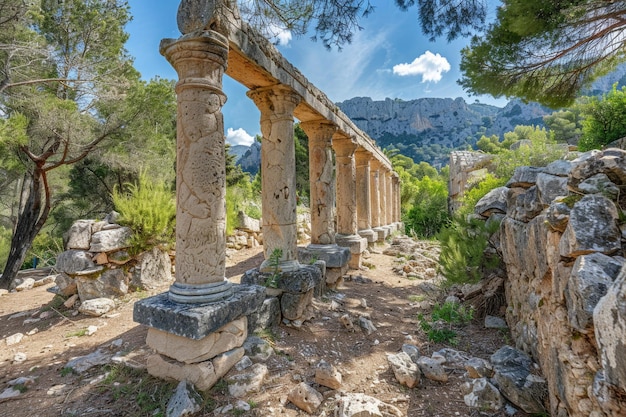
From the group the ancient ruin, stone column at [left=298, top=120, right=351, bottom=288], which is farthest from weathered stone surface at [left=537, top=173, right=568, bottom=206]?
stone column at [left=298, top=120, right=351, bottom=288]

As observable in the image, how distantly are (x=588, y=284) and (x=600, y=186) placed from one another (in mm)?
885

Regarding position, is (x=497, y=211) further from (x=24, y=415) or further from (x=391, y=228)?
(x=391, y=228)

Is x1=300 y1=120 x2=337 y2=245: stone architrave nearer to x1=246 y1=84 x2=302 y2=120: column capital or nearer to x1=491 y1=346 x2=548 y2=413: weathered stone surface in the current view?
x1=246 y1=84 x2=302 y2=120: column capital

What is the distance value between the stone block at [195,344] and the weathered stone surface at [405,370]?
1497mm

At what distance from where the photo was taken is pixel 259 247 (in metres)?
9.67

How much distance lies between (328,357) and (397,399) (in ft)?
2.82

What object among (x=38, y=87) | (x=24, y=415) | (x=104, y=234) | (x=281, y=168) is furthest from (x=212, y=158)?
(x=38, y=87)

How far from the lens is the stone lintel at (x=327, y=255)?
5.38 meters

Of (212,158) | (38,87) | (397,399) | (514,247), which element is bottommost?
(397,399)

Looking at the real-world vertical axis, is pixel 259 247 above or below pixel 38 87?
below

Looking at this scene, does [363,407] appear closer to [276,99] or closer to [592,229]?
[592,229]

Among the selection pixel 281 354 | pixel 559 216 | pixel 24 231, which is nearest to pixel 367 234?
pixel 281 354

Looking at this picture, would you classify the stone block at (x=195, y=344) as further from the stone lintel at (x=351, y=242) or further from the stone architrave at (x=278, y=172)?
the stone lintel at (x=351, y=242)

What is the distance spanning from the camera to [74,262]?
5191 millimetres
